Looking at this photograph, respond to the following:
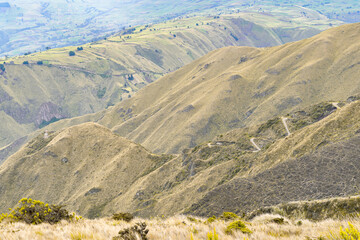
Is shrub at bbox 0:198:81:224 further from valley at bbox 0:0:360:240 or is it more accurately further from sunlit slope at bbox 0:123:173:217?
sunlit slope at bbox 0:123:173:217

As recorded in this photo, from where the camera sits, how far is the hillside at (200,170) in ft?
117

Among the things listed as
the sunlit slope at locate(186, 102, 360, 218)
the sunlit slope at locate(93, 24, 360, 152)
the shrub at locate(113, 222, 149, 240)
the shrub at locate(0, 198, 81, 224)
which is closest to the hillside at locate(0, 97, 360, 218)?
the sunlit slope at locate(186, 102, 360, 218)

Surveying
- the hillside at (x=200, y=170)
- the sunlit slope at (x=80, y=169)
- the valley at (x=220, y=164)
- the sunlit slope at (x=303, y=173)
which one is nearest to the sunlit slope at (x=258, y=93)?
the valley at (x=220, y=164)

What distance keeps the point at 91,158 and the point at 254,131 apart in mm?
46823

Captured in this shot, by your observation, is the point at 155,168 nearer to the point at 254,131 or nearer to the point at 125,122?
the point at 254,131

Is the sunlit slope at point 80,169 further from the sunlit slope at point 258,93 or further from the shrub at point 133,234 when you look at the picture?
the shrub at point 133,234

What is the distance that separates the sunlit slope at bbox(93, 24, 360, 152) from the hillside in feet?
177

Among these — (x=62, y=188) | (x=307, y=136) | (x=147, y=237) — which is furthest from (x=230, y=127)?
(x=147, y=237)

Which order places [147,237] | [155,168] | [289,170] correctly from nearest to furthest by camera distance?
1. [147,237]
2. [289,170]
3. [155,168]

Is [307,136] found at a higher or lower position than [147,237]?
lower

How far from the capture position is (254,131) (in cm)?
7588

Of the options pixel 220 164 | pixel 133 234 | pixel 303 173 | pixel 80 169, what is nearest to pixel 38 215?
pixel 133 234

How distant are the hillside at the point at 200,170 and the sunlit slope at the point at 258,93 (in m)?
Answer: 54.0

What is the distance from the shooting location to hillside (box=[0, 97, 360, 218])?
3572 centimetres
